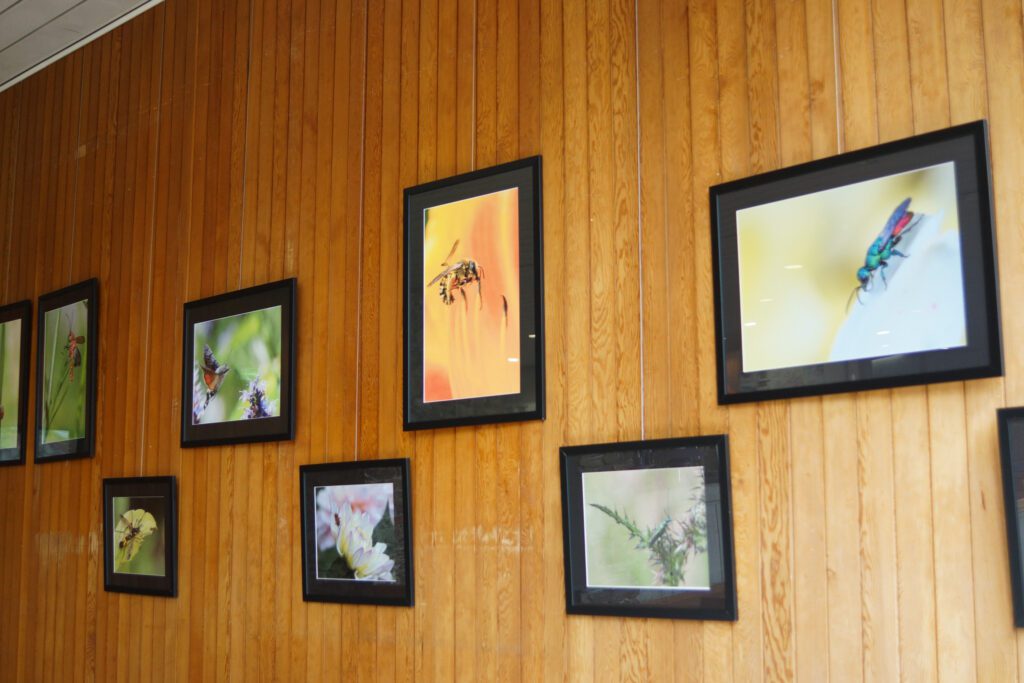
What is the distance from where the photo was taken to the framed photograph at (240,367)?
14.8 feet

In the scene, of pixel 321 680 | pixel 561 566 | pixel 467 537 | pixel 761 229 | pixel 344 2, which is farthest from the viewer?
pixel 344 2

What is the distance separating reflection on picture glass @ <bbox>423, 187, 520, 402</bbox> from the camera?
3.73 meters

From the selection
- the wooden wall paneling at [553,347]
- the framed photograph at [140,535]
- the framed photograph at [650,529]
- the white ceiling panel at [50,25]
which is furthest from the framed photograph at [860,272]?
the white ceiling panel at [50,25]

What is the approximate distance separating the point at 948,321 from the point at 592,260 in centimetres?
118

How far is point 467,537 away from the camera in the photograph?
378 centimetres

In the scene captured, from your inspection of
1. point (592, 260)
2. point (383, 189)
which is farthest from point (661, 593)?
point (383, 189)

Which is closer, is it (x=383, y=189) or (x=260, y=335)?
(x=383, y=189)

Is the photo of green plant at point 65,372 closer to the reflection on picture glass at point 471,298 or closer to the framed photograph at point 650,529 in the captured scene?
the reflection on picture glass at point 471,298

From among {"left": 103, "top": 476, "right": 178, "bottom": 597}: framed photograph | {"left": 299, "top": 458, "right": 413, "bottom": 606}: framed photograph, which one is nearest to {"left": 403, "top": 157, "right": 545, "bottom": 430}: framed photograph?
{"left": 299, "top": 458, "right": 413, "bottom": 606}: framed photograph

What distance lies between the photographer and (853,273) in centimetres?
293

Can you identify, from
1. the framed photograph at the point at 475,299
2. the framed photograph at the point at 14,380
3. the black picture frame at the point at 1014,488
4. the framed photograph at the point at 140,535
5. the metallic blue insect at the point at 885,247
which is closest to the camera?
the black picture frame at the point at 1014,488

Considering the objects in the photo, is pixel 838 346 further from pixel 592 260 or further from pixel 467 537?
pixel 467 537

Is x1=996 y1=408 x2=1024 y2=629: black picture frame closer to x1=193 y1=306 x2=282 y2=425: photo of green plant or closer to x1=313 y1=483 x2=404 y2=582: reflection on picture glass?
x1=313 y1=483 x2=404 y2=582: reflection on picture glass

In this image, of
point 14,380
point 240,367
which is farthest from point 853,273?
point 14,380
